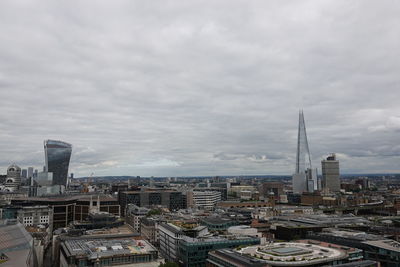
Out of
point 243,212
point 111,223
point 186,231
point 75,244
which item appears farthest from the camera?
point 243,212

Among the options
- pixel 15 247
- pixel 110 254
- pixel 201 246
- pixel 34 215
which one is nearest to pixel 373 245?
pixel 201 246

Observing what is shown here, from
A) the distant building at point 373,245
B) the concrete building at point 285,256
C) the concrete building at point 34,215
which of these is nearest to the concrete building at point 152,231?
the concrete building at point 34,215

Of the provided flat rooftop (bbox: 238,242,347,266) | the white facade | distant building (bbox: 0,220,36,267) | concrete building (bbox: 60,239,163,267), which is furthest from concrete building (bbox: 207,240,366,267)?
distant building (bbox: 0,220,36,267)

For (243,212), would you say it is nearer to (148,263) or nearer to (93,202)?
(93,202)

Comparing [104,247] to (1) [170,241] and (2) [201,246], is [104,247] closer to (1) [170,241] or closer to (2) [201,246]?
(2) [201,246]

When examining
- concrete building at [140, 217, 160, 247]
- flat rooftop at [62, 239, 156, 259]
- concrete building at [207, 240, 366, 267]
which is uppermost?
→ flat rooftop at [62, 239, 156, 259]

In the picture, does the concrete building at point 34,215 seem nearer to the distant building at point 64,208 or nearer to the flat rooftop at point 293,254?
the distant building at point 64,208

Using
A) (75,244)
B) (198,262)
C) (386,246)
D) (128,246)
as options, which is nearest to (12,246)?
(75,244)

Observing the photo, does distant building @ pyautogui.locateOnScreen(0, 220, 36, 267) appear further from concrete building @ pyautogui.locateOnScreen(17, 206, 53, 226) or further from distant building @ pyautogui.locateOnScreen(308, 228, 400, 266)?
distant building @ pyautogui.locateOnScreen(308, 228, 400, 266)
